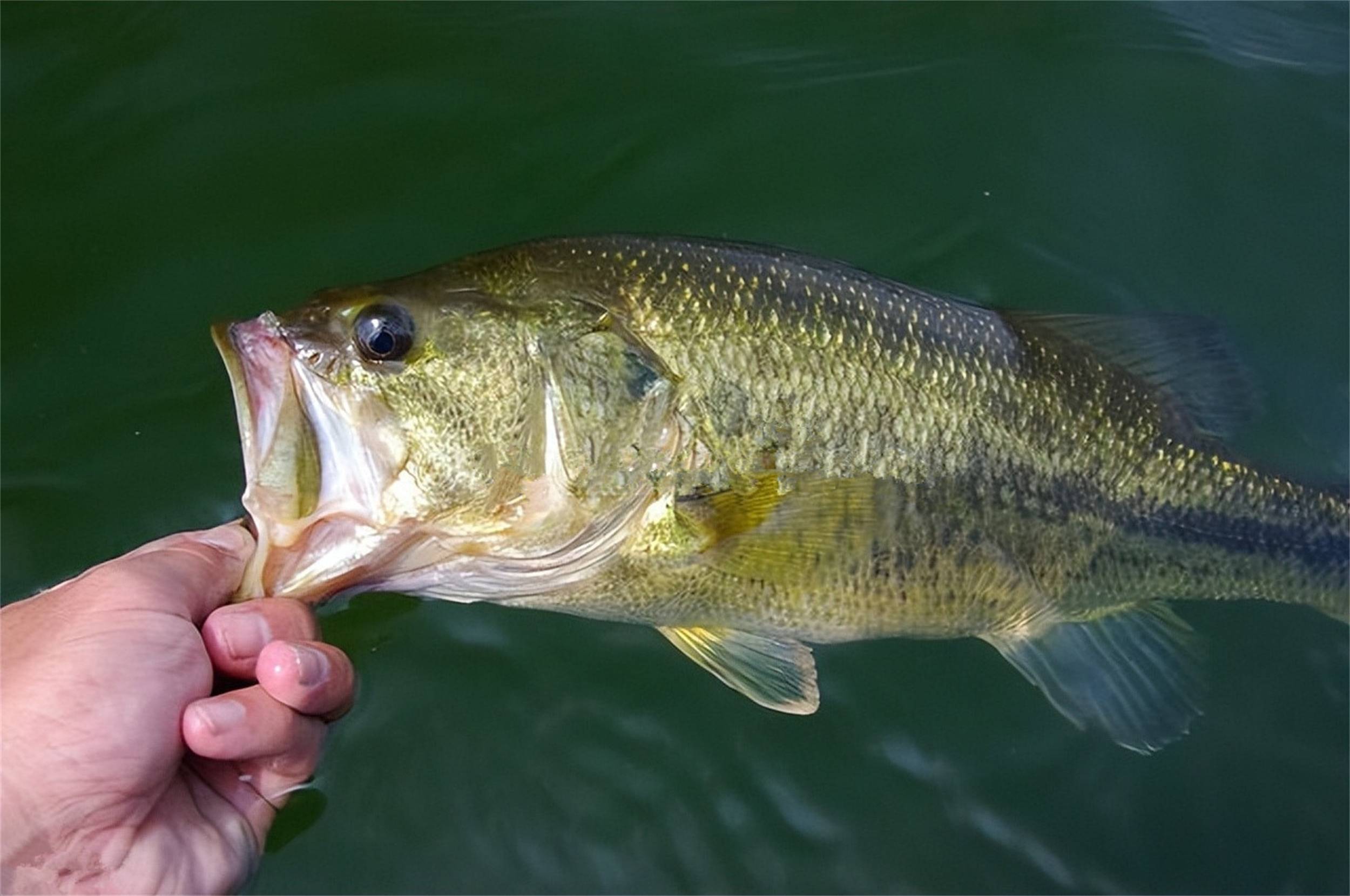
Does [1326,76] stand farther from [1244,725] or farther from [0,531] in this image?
[0,531]

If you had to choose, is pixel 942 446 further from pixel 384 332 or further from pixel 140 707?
pixel 140 707

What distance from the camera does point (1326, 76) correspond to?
15.7 feet

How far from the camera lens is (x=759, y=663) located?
8.73 ft

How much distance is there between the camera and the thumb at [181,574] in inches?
85.4

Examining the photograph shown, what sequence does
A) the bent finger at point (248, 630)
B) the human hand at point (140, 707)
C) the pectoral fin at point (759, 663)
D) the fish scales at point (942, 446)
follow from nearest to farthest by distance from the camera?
the human hand at point (140, 707), the bent finger at point (248, 630), the fish scales at point (942, 446), the pectoral fin at point (759, 663)

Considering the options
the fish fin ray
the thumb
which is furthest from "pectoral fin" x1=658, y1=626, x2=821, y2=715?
the thumb

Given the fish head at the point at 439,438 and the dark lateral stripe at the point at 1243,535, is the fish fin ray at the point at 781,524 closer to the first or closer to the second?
the fish head at the point at 439,438

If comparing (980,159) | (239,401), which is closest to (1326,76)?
(980,159)

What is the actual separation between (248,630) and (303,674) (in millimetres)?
143

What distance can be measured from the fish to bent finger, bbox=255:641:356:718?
128 millimetres

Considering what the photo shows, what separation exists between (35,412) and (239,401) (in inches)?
78.8

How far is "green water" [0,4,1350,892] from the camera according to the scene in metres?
3.21

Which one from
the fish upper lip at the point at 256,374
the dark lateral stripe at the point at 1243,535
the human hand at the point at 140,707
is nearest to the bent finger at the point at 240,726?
the human hand at the point at 140,707

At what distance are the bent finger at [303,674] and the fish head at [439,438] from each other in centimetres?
12
